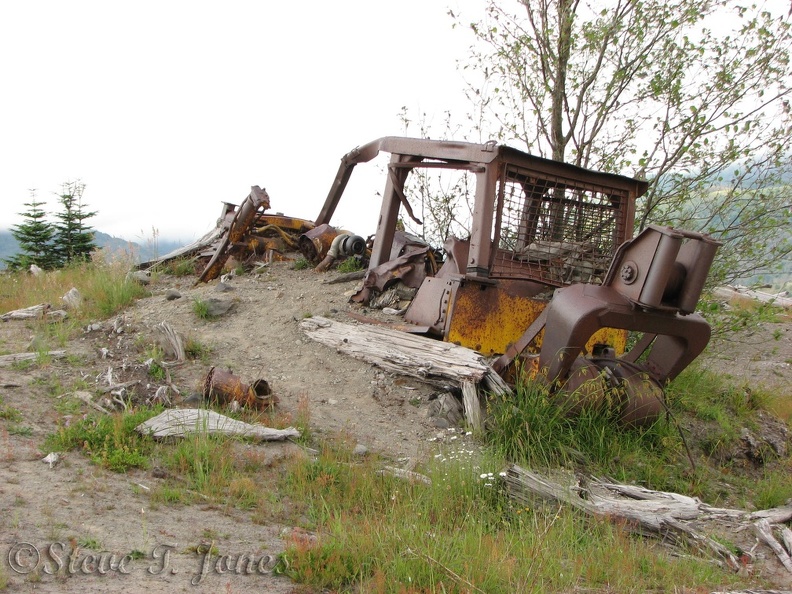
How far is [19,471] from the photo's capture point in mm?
3643

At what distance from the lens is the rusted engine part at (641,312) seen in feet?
15.3

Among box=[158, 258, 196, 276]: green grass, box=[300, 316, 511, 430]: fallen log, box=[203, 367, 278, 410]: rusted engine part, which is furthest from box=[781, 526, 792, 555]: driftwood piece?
box=[158, 258, 196, 276]: green grass

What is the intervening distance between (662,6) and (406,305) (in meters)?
4.98

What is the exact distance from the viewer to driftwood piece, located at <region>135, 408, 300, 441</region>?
4344 mm

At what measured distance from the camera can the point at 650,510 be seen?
4.20 meters

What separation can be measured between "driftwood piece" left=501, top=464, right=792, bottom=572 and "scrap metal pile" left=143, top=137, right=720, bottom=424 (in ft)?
3.02

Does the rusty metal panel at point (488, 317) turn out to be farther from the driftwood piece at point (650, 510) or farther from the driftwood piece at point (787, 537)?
the driftwood piece at point (787, 537)

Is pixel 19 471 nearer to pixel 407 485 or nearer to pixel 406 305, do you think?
pixel 407 485

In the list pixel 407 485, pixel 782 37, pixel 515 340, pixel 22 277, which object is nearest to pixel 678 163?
pixel 782 37

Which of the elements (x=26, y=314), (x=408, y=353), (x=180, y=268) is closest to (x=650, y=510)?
(x=408, y=353)

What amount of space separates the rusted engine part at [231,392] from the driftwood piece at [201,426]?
31 centimetres

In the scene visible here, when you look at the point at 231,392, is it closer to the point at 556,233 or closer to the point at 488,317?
the point at 488,317

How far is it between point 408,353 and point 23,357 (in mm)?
3189

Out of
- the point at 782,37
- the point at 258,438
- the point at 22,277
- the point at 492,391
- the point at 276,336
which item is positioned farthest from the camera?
the point at 22,277
